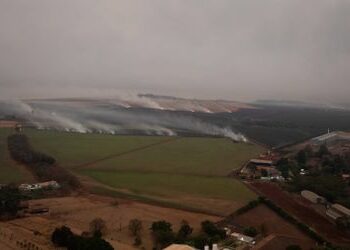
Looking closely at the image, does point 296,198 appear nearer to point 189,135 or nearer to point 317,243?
point 317,243

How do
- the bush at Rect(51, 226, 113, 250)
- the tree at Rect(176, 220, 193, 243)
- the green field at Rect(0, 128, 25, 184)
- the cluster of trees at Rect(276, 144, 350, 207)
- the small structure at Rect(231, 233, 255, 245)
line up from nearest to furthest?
the bush at Rect(51, 226, 113, 250), the tree at Rect(176, 220, 193, 243), the small structure at Rect(231, 233, 255, 245), the cluster of trees at Rect(276, 144, 350, 207), the green field at Rect(0, 128, 25, 184)

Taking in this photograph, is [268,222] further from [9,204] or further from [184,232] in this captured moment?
[9,204]

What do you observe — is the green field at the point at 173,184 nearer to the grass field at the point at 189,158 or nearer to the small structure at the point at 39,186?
the grass field at the point at 189,158

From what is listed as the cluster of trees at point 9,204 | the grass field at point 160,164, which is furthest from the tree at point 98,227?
the grass field at point 160,164

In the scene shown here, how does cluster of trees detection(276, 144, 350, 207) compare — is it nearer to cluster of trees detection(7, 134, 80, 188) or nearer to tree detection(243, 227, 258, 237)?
tree detection(243, 227, 258, 237)

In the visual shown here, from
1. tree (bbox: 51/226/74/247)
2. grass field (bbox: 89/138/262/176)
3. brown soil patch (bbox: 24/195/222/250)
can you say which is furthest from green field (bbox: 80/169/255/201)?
tree (bbox: 51/226/74/247)

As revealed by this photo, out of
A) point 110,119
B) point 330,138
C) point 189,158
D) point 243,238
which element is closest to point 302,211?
point 243,238
